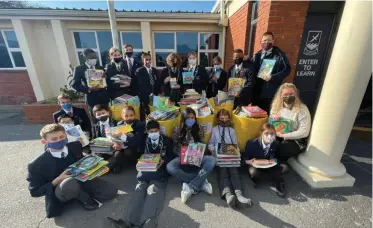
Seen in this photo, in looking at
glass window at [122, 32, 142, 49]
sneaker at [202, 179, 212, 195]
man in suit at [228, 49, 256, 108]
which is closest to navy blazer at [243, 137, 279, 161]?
sneaker at [202, 179, 212, 195]

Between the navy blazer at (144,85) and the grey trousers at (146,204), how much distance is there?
191 cm

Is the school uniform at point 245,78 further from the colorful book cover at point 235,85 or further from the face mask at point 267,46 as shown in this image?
the face mask at point 267,46

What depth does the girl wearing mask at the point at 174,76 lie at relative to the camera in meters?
3.50

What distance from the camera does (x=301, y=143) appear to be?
2939 millimetres

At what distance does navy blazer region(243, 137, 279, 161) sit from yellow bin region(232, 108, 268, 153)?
0.28 meters

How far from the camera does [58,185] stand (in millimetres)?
2080

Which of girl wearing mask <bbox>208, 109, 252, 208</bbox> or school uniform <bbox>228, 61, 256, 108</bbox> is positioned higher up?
school uniform <bbox>228, 61, 256, 108</bbox>

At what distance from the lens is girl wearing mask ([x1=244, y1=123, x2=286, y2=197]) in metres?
2.57

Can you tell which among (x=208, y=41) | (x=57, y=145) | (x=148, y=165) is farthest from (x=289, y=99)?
(x=208, y=41)

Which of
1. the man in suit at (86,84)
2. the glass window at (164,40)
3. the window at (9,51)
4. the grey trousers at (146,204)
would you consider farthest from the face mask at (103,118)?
the window at (9,51)

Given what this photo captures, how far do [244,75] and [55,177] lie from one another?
3.33 meters

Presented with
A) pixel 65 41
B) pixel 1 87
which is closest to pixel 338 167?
pixel 65 41

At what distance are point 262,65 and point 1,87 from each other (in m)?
10.8

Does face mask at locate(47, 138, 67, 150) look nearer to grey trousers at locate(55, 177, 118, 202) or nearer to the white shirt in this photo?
the white shirt
